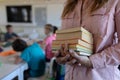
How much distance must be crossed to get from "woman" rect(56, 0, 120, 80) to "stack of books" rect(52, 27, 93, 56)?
0.02 meters

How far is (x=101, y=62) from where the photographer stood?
787 millimetres

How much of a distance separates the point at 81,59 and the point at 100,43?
0.37 feet

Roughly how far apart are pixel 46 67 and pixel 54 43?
209 centimetres

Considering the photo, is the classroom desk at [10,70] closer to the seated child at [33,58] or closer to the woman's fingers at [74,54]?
the seated child at [33,58]

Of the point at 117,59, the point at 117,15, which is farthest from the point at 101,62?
the point at 117,15

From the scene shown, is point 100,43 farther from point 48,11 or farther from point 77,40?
point 48,11

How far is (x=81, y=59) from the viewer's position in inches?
30.0

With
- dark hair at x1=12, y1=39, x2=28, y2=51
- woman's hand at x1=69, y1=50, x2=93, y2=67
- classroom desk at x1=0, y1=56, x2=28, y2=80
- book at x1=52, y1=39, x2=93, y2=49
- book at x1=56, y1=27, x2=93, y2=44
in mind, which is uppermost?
book at x1=56, y1=27, x2=93, y2=44

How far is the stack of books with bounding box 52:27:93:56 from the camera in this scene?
2.48 ft

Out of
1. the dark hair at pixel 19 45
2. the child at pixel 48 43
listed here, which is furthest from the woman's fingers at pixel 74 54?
the child at pixel 48 43

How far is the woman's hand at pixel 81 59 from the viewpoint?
2.48ft

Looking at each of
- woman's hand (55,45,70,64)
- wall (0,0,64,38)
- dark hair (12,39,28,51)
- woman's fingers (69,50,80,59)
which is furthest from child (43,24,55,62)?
woman's fingers (69,50,80,59)

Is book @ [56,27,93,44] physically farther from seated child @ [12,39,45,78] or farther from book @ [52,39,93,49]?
seated child @ [12,39,45,78]

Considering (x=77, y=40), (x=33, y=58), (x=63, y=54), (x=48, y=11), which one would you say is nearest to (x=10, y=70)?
(x=33, y=58)
